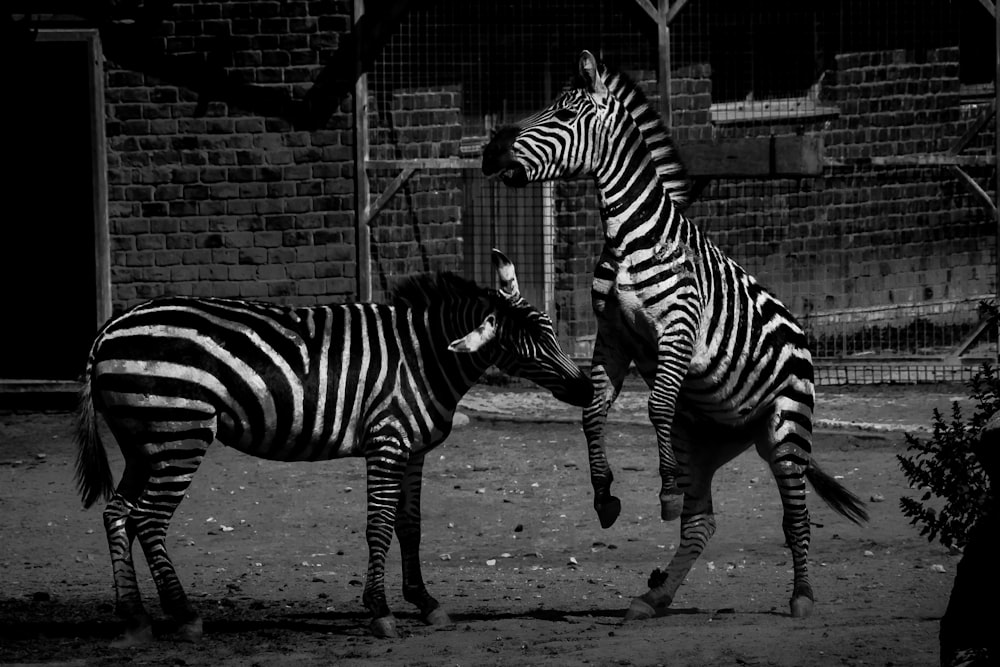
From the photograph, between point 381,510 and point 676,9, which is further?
point 676,9

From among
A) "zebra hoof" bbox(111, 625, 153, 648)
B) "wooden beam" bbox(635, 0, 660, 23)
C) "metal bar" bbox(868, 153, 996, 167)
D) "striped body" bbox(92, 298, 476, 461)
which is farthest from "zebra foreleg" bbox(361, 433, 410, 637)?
"metal bar" bbox(868, 153, 996, 167)

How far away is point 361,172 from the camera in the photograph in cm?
1312

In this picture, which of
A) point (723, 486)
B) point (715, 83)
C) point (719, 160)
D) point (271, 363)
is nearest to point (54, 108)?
point (715, 83)

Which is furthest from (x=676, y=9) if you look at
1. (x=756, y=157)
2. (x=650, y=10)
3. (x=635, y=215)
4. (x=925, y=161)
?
(x=635, y=215)

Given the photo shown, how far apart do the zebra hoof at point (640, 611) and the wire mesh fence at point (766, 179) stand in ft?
20.3

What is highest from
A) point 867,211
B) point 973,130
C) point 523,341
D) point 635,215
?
point 973,130

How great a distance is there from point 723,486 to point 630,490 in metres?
0.65

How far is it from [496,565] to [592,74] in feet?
9.70

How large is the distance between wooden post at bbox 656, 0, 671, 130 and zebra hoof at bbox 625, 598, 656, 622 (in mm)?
6131

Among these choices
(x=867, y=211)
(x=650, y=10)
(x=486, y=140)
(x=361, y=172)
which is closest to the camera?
(x=650, y=10)

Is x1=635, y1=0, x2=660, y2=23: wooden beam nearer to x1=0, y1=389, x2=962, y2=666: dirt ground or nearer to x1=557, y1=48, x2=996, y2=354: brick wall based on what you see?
x1=557, y1=48, x2=996, y2=354: brick wall

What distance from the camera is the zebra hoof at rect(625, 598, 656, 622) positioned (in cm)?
722

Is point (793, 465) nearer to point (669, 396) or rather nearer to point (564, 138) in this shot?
point (669, 396)

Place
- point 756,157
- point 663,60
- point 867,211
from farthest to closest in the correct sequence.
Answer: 1. point 867,211
2. point 663,60
3. point 756,157
